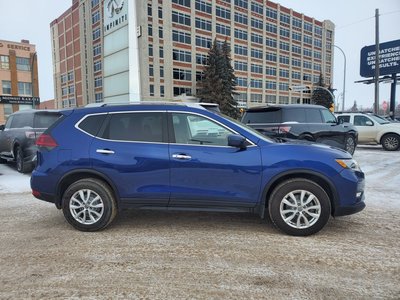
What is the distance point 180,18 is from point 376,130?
5046cm

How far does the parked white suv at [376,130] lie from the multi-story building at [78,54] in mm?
55643

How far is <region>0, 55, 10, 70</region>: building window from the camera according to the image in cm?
4903

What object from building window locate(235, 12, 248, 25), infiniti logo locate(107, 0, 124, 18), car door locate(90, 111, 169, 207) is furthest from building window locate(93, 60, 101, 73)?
car door locate(90, 111, 169, 207)

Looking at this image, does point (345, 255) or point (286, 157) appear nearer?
point (345, 255)

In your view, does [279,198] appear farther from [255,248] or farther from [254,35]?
[254,35]

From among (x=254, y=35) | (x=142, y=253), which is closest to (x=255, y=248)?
(x=142, y=253)

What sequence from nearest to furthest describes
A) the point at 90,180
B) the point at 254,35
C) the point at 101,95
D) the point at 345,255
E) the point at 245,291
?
the point at 245,291
the point at 345,255
the point at 90,180
the point at 101,95
the point at 254,35

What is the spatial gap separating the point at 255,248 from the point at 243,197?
66 cm

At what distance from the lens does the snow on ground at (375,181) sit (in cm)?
644

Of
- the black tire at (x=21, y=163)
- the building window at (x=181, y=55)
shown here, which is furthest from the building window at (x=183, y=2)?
the black tire at (x=21, y=163)

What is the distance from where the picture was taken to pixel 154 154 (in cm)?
448

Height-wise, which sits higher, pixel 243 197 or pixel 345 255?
pixel 243 197

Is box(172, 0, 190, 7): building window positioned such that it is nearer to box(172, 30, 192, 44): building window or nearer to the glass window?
box(172, 30, 192, 44): building window

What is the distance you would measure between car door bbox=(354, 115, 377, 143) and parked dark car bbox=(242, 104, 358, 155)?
477 centimetres
